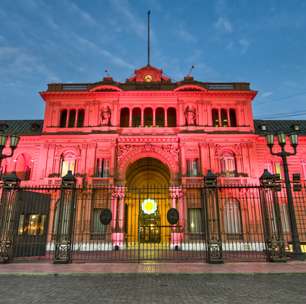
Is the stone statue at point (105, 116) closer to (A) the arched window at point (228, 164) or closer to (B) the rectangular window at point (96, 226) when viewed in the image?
(B) the rectangular window at point (96, 226)

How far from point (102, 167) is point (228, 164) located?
12.4 meters

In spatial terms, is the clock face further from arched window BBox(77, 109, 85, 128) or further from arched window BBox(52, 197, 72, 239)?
arched window BBox(52, 197, 72, 239)

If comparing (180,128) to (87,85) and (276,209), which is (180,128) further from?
(276,209)

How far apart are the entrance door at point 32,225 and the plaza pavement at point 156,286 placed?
5.18 meters

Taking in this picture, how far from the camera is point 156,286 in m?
7.15

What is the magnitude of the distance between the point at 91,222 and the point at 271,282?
55.7 feet

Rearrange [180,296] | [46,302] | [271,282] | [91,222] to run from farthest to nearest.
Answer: [91,222]
[271,282]
[180,296]
[46,302]

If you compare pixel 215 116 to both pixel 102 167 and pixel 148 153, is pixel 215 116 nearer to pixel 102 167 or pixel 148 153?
pixel 148 153

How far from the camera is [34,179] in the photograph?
23547 millimetres

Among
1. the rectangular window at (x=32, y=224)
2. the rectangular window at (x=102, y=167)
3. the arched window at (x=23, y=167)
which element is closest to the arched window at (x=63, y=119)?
the arched window at (x=23, y=167)

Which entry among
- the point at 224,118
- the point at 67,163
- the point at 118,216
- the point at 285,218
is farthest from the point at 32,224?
the point at 285,218

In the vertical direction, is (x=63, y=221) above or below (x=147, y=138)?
below

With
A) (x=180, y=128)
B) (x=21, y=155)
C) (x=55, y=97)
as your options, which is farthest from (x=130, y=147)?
(x=21, y=155)

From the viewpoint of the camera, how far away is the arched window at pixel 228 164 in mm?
23547
